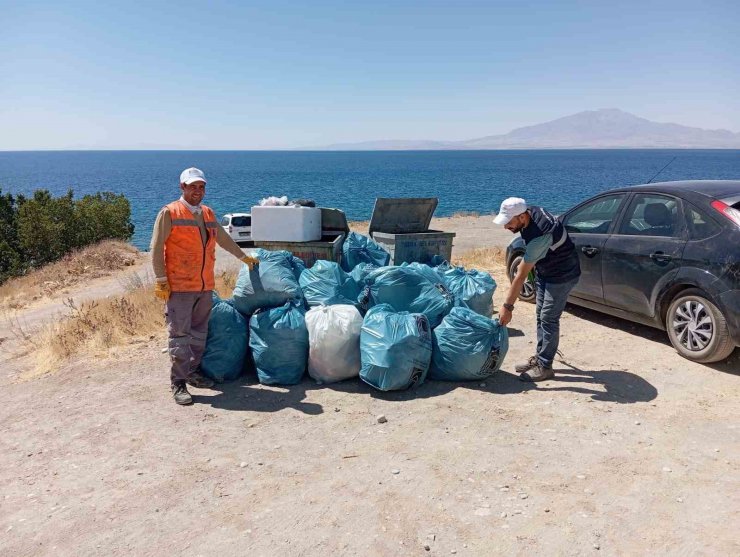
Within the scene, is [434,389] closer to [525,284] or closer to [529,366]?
[529,366]

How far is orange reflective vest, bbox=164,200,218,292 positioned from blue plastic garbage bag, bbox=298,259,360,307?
1.17 m

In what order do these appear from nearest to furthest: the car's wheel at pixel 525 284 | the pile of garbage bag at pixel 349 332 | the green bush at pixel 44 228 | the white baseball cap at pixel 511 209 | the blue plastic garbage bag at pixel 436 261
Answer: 1. the white baseball cap at pixel 511 209
2. the pile of garbage bag at pixel 349 332
3. the blue plastic garbage bag at pixel 436 261
4. the car's wheel at pixel 525 284
5. the green bush at pixel 44 228

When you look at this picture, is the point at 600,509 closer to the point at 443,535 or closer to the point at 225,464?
the point at 443,535

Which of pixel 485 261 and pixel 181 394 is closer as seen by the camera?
pixel 181 394

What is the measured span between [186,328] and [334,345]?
4.18 ft

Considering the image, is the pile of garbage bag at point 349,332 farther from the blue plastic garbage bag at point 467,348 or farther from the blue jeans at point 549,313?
the blue jeans at point 549,313

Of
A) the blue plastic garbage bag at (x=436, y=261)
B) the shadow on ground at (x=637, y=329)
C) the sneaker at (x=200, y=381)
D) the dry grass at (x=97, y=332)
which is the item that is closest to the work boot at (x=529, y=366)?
the shadow on ground at (x=637, y=329)

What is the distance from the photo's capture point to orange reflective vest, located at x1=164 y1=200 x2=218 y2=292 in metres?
4.74

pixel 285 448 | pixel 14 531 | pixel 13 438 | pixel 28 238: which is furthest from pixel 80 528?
pixel 28 238

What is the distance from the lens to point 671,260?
18.0ft

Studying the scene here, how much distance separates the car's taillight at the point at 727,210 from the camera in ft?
16.5

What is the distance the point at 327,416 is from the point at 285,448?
0.57 meters

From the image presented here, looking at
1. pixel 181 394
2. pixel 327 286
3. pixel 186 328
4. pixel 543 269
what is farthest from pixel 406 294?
pixel 181 394

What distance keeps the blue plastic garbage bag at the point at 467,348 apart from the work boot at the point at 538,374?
282 millimetres
